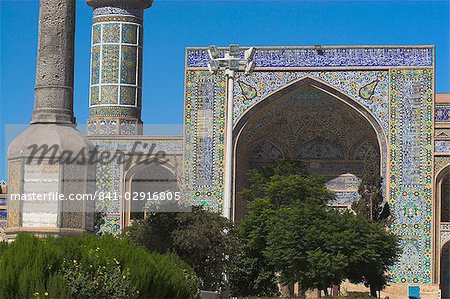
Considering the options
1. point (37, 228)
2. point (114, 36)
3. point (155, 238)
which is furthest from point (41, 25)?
point (114, 36)

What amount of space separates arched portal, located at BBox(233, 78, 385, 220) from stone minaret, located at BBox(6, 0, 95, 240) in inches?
681

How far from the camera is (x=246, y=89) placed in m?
28.5

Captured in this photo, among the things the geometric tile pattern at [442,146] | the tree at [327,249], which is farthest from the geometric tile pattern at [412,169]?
the tree at [327,249]

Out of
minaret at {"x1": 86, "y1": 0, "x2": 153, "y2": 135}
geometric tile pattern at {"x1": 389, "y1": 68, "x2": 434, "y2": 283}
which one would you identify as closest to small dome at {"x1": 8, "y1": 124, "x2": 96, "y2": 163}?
geometric tile pattern at {"x1": 389, "y1": 68, "x2": 434, "y2": 283}

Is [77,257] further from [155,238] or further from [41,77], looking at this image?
[155,238]

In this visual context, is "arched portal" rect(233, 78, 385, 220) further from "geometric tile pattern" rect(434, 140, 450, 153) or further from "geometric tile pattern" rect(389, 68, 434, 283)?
"geometric tile pattern" rect(434, 140, 450, 153)

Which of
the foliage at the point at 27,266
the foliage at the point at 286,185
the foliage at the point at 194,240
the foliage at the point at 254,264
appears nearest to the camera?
the foliage at the point at 27,266

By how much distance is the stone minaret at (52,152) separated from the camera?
10.9m

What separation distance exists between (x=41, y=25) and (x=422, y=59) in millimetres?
18179

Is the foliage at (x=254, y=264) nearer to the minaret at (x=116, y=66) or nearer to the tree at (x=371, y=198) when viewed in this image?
the tree at (x=371, y=198)

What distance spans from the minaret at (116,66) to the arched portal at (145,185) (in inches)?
88.6

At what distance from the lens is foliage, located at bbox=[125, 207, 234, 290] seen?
60.3ft

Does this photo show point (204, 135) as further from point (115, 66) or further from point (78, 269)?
point (78, 269)

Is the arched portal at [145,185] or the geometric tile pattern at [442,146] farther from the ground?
the geometric tile pattern at [442,146]
